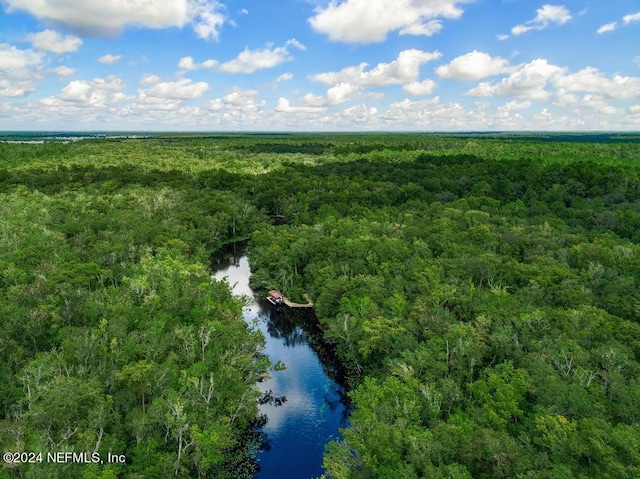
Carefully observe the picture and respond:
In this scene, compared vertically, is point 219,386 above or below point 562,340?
below

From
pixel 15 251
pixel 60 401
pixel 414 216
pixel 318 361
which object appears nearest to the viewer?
pixel 60 401

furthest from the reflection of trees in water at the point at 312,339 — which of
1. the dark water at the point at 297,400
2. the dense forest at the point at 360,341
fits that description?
the dense forest at the point at 360,341

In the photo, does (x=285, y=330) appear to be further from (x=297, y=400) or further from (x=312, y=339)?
(x=297, y=400)

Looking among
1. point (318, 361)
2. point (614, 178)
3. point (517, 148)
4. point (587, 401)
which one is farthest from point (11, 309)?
point (517, 148)

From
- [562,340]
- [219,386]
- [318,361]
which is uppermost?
[562,340]

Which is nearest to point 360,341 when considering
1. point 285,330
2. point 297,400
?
point 297,400

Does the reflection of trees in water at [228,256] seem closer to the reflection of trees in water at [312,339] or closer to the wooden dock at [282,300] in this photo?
the wooden dock at [282,300]

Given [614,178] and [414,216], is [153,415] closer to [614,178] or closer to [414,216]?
[414,216]
